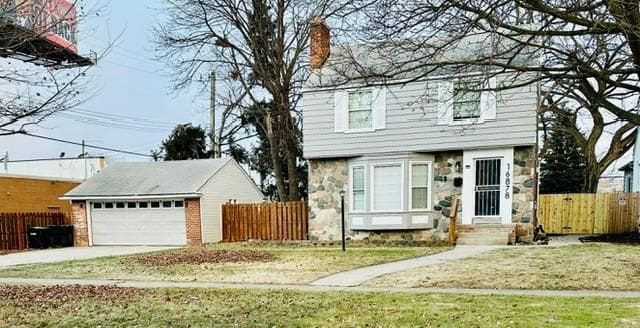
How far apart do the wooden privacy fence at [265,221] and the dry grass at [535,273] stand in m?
8.50

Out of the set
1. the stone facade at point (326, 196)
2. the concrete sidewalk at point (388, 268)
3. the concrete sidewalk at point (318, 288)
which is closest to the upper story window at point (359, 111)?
the stone facade at point (326, 196)

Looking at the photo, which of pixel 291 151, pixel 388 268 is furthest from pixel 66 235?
pixel 388 268

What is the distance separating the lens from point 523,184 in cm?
1453

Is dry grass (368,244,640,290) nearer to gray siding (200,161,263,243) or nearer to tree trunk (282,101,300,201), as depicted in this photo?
gray siding (200,161,263,243)

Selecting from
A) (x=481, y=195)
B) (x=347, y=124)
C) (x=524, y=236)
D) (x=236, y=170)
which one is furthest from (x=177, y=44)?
(x=524, y=236)

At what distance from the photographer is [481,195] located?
15086 mm

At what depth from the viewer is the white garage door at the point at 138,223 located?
Answer: 1981 cm

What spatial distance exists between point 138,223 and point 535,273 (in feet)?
53.4

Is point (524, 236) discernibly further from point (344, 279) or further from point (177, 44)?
point (177, 44)

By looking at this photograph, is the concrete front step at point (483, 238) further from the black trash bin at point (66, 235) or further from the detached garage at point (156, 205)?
the black trash bin at point (66, 235)

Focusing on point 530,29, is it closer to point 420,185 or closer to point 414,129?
point 414,129

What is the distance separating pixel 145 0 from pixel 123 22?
1467 mm

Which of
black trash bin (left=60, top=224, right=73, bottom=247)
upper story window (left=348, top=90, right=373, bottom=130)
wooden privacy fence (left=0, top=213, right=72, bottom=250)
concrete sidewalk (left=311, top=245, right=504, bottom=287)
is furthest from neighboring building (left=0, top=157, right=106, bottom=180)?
concrete sidewalk (left=311, top=245, right=504, bottom=287)

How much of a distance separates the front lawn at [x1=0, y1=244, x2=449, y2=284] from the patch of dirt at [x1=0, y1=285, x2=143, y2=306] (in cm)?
141
